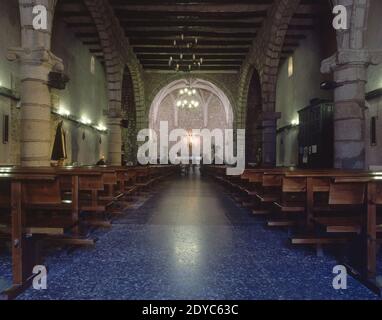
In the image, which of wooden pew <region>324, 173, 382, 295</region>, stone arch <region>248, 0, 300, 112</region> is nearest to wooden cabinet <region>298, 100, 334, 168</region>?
stone arch <region>248, 0, 300, 112</region>

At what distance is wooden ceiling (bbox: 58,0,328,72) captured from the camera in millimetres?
12629

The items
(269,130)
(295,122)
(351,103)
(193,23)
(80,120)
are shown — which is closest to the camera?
(351,103)

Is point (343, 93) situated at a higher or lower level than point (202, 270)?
higher

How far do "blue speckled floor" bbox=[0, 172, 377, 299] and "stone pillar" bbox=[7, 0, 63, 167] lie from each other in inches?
106

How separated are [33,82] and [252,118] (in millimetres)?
14940

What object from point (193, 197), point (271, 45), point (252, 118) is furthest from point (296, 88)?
point (193, 197)

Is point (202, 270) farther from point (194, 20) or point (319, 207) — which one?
point (194, 20)

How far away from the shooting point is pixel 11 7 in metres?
10.8

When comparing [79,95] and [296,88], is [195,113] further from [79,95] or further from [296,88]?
[79,95]

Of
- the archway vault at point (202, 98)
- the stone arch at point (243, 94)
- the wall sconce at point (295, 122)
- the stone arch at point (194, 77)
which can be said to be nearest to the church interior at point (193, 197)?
the wall sconce at point (295, 122)

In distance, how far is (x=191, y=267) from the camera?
141 inches

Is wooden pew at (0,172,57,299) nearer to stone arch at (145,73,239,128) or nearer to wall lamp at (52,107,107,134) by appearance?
wall lamp at (52,107,107,134)
